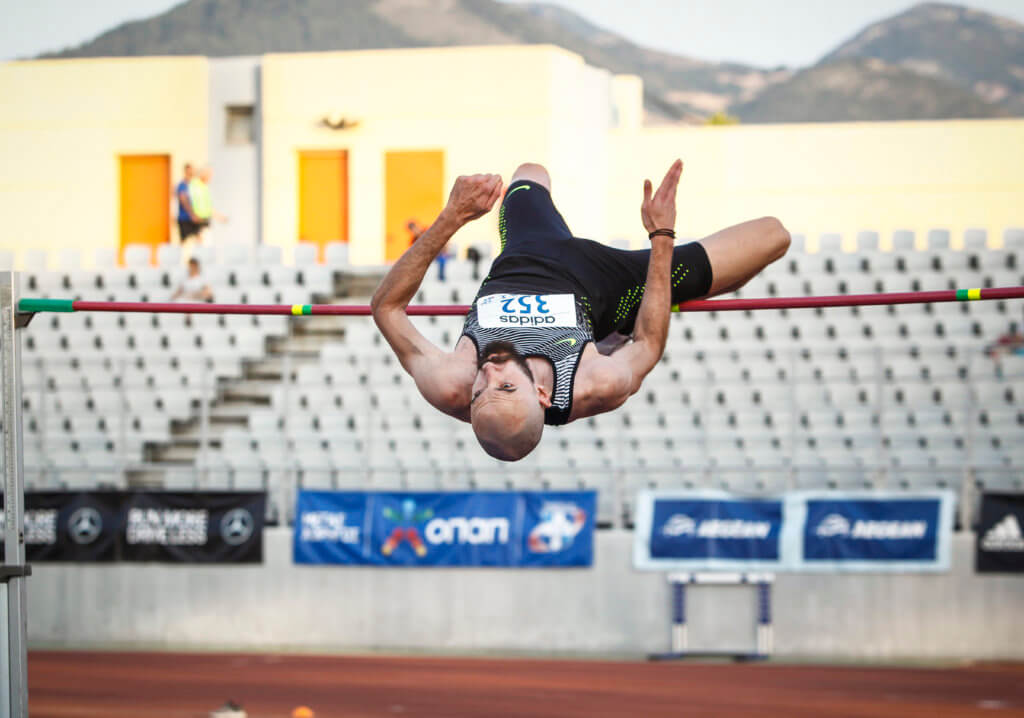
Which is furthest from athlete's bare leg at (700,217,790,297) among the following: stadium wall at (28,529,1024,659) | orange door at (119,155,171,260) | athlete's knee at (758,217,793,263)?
orange door at (119,155,171,260)

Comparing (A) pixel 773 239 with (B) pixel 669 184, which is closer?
(B) pixel 669 184

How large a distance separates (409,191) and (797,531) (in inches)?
381

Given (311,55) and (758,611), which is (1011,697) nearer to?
(758,611)

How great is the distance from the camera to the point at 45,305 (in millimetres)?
6195

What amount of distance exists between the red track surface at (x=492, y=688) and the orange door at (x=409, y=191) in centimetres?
875

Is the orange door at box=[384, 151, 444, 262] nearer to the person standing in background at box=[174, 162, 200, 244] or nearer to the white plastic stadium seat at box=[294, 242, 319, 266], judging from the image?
the white plastic stadium seat at box=[294, 242, 319, 266]

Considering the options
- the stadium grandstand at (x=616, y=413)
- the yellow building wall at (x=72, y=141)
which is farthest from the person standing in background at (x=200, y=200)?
the yellow building wall at (x=72, y=141)

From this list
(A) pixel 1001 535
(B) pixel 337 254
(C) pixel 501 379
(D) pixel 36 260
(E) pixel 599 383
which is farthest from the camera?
(D) pixel 36 260

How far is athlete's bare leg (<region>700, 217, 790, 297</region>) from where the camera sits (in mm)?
5520

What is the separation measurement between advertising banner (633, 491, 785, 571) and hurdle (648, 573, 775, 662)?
9cm

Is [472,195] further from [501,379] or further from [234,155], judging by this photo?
[234,155]

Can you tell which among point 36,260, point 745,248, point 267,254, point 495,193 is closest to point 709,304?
point 745,248

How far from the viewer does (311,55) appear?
798 inches

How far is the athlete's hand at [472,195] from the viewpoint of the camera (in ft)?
17.1
